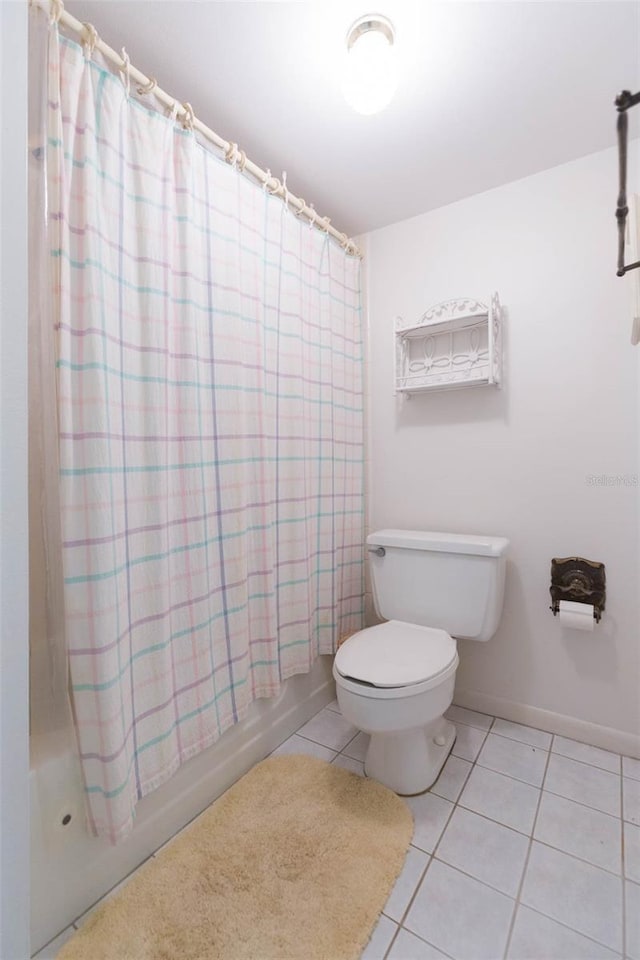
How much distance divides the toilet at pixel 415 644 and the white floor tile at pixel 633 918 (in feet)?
1.70

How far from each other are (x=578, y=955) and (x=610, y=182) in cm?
214

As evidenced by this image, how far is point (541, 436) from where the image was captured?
159 centimetres

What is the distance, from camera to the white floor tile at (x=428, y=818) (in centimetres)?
116

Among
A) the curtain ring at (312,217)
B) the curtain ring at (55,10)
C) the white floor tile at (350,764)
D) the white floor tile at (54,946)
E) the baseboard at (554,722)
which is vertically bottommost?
the white floor tile at (54,946)

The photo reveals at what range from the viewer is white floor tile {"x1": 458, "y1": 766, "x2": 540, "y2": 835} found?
4.00ft

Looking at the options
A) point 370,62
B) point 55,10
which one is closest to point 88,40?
point 55,10

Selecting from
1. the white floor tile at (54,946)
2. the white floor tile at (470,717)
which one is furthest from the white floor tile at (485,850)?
the white floor tile at (54,946)

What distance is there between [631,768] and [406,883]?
36.1 inches

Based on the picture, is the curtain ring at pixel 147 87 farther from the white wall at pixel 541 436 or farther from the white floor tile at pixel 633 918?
the white floor tile at pixel 633 918

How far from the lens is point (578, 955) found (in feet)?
2.87

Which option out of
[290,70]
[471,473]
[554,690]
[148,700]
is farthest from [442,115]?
[554,690]

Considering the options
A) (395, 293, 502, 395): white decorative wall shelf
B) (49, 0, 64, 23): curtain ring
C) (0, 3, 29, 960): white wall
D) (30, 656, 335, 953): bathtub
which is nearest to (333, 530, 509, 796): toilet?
(30, 656, 335, 953): bathtub

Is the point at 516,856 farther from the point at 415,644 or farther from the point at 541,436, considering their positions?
the point at 541,436

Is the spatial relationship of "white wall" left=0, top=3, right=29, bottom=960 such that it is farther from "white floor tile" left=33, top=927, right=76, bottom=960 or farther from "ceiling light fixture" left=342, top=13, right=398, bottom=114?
"ceiling light fixture" left=342, top=13, right=398, bottom=114
